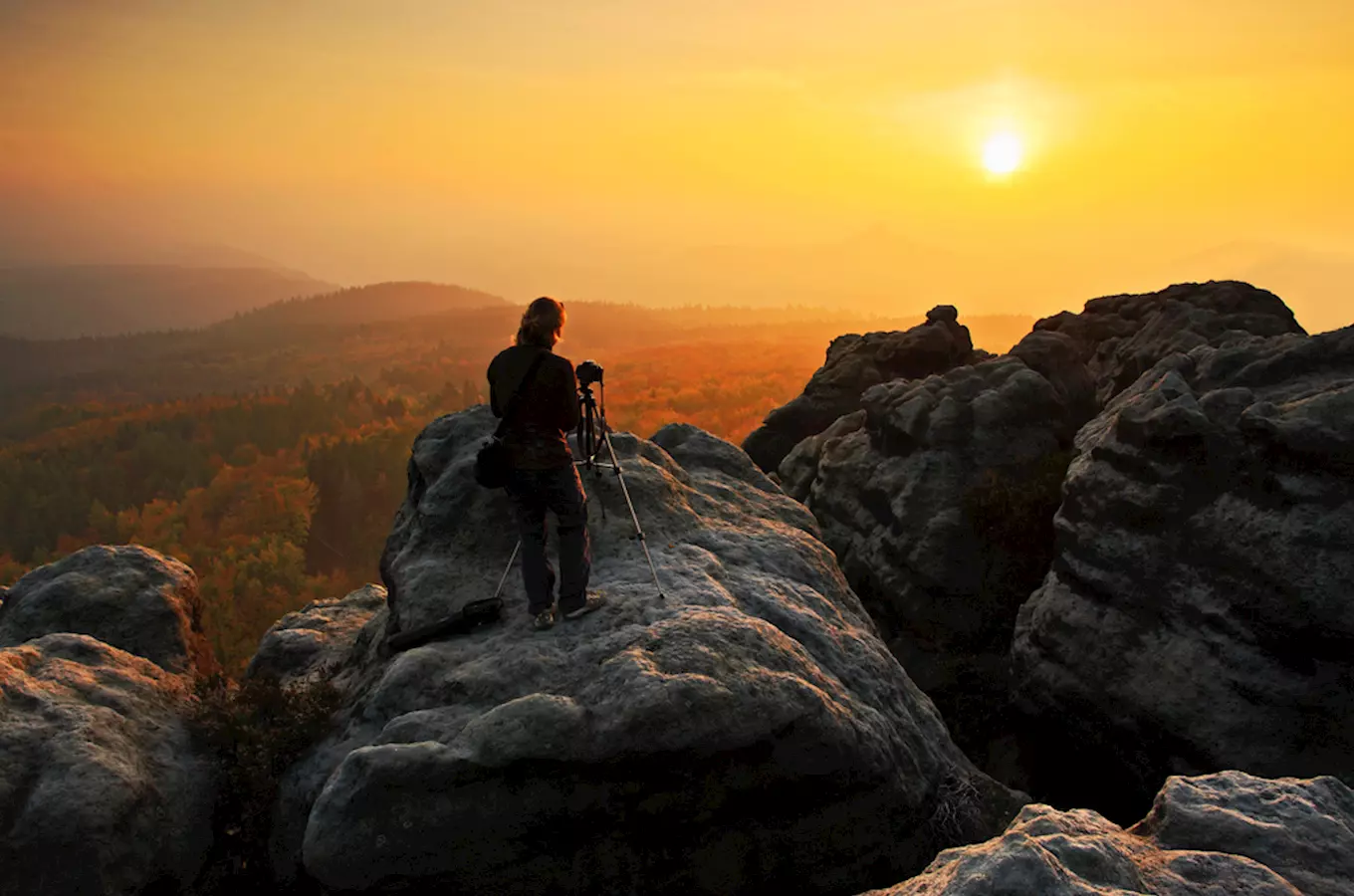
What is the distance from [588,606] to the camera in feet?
Result: 34.7

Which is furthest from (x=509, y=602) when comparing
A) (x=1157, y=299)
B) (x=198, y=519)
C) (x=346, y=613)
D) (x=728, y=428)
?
(x=728, y=428)

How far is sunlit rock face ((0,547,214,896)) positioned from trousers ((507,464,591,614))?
483 centimetres

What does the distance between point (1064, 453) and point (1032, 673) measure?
313 inches

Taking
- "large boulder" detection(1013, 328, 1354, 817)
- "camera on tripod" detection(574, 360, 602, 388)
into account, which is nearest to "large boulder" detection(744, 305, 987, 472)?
"large boulder" detection(1013, 328, 1354, 817)

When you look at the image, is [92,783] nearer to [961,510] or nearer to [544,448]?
[544,448]

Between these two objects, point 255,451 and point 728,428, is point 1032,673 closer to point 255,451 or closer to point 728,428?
point 728,428

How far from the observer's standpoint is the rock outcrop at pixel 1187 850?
538cm

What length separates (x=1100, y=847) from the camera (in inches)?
227

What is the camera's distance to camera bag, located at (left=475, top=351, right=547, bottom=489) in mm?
10477

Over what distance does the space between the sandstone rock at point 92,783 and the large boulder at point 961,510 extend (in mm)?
15706

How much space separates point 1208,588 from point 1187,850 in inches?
346

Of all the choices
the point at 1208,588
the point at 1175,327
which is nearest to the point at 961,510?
the point at 1208,588

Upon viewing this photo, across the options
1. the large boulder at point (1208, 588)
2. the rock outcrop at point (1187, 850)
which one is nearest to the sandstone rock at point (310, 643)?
the rock outcrop at point (1187, 850)

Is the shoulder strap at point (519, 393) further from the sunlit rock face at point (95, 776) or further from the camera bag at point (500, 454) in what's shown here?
the sunlit rock face at point (95, 776)
